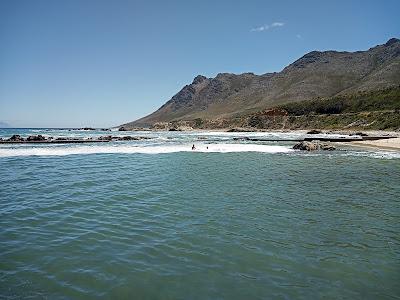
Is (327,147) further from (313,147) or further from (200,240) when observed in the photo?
(200,240)

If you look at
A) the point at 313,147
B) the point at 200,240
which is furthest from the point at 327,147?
the point at 200,240

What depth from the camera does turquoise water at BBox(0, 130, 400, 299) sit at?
766cm

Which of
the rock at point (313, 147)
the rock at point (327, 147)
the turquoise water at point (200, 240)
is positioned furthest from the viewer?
the rock at point (313, 147)

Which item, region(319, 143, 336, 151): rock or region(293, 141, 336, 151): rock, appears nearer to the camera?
region(319, 143, 336, 151): rock

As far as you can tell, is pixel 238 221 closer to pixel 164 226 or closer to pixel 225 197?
pixel 164 226

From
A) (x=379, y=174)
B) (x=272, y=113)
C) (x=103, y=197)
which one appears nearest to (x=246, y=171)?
→ (x=379, y=174)

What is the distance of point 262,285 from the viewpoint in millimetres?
7711

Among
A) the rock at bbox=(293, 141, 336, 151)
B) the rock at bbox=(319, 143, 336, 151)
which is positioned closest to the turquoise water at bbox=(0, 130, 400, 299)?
the rock at bbox=(293, 141, 336, 151)

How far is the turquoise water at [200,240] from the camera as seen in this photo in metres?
7.66

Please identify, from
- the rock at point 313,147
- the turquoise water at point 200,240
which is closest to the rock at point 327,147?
the rock at point 313,147

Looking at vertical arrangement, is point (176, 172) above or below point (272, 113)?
below

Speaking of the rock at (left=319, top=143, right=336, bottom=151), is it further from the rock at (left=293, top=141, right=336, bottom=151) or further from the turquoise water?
the turquoise water

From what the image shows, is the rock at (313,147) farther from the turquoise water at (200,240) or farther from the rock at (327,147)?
the turquoise water at (200,240)

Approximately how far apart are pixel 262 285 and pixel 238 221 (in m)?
4.85
